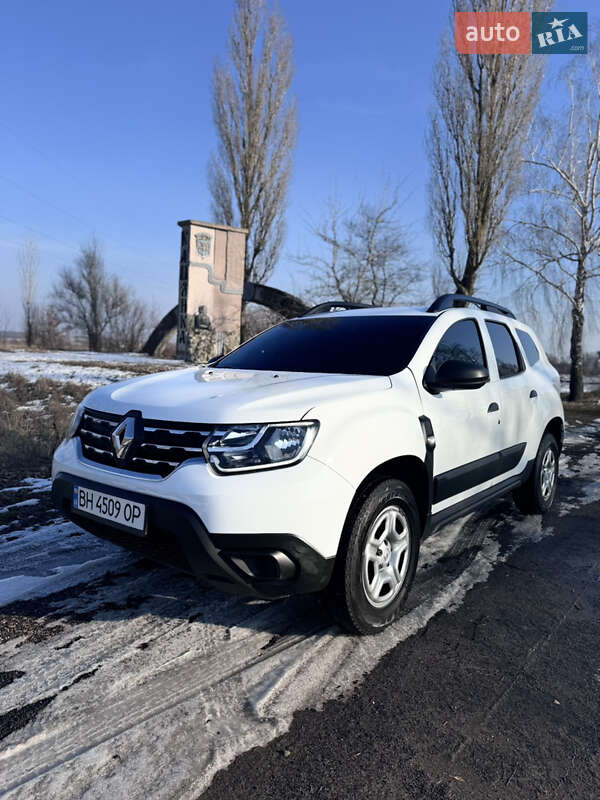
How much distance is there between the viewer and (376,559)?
2.63 meters

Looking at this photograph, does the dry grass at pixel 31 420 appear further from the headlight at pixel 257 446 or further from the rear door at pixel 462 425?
the rear door at pixel 462 425

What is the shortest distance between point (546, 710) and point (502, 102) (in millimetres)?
16548

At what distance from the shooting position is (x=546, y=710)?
85.6 inches

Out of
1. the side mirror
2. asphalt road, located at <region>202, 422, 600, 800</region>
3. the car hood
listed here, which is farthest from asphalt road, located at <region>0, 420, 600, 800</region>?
the side mirror

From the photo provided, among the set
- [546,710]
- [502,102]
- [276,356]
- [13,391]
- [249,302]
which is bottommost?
[546,710]

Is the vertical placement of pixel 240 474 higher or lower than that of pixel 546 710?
higher

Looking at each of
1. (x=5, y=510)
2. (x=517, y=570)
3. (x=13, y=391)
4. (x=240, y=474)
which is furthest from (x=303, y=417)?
(x=13, y=391)

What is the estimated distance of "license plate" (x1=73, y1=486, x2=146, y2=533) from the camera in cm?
240

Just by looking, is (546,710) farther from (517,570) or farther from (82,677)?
(82,677)

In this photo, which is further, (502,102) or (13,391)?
(502,102)

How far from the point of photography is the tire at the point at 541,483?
453 cm

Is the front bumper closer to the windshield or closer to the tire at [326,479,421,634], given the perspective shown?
the tire at [326,479,421,634]

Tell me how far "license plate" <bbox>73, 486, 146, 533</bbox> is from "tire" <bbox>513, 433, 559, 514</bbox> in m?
3.24

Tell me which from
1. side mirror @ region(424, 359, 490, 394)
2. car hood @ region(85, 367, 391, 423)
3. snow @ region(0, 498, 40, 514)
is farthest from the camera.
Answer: snow @ region(0, 498, 40, 514)
